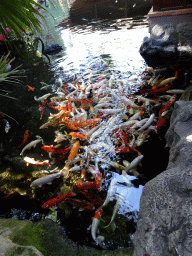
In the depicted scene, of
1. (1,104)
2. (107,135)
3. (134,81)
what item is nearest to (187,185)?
(107,135)

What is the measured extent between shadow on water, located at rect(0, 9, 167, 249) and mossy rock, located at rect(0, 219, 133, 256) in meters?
0.15

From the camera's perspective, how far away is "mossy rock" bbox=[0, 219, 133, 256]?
86.2 inches

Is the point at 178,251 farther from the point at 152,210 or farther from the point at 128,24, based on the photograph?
the point at 128,24

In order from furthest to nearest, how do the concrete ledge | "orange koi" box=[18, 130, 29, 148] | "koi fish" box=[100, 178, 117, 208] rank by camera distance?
1. the concrete ledge
2. "orange koi" box=[18, 130, 29, 148]
3. "koi fish" box=[100, 178, 117, 208]

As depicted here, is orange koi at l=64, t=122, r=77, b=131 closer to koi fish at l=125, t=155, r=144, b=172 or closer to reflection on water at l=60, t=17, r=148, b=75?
koi fish at l=125, t=155, r=144, b=172

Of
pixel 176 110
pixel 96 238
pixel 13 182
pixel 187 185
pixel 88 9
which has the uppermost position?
pixel 88 9

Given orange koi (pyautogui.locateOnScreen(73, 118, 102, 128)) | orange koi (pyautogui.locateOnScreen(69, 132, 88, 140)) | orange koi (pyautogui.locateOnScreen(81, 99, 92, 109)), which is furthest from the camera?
orange koi (pyautogui.locateOnScreen(81, 99, 92, 109))

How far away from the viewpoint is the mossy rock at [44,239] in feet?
7.18

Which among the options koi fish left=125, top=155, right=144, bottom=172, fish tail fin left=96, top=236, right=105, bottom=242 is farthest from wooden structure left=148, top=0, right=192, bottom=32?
fish tail fin left=96, top=236, right=105, bottom=242

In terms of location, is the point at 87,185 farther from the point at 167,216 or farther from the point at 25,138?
the point at 25,138

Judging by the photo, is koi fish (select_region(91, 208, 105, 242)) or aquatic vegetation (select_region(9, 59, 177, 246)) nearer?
koi fish (select_region(91, 208, 105, 242))

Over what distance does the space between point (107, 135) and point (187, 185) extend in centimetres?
251

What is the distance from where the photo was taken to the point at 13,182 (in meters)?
3.53

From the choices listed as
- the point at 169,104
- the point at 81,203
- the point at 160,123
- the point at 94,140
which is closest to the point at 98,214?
the point at 81,203
